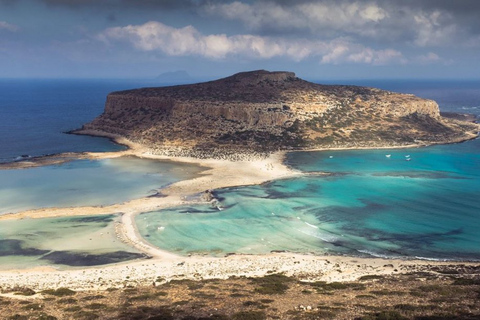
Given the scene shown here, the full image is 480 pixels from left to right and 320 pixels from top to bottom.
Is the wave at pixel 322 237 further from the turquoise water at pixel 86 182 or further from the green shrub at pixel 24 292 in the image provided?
the green shrub at pixel 24 292

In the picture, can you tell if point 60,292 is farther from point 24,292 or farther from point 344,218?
point 344,218

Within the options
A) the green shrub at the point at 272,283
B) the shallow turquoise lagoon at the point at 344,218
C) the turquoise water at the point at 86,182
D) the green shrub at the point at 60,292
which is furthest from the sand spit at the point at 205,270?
the turquoise water at the point at 86,182

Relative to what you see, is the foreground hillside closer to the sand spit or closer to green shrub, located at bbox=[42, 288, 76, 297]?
green shrub, located at bbox=[42, 288, 76, 297]

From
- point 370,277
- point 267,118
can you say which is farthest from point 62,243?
point 267,118

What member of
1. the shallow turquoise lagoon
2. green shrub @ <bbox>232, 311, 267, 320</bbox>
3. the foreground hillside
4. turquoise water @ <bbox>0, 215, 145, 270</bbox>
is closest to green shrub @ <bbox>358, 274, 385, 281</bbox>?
the foreground hillside

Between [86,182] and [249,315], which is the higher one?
[249,315]
